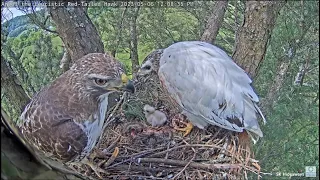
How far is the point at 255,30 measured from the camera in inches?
76.6

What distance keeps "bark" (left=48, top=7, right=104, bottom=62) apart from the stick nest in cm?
41

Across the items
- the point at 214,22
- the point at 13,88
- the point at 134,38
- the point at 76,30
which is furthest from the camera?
the point at 134,38

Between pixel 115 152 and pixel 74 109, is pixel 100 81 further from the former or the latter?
pixel 115 152

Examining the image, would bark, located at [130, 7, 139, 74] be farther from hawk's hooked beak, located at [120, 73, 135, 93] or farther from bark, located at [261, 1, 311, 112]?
hawk's hooked beak, located at [120, 73, 135, 93]

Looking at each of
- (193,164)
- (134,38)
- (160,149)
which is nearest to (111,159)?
(160,149)

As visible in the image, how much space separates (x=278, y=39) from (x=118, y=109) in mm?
1325

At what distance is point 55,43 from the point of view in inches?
118

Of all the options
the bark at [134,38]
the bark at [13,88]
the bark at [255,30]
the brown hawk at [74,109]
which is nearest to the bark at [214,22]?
the bark at [255,30]

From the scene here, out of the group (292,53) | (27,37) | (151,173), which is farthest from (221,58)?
(27,37)

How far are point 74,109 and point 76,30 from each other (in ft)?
1.71

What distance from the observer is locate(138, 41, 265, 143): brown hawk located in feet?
6.59

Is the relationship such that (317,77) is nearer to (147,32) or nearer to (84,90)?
(147,32)

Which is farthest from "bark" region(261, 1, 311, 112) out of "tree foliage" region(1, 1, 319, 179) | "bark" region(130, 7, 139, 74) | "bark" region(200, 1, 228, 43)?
"bark" region(130, 7, 139, 74)

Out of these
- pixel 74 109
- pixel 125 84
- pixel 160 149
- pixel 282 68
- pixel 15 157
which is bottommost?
pixel 160 149
